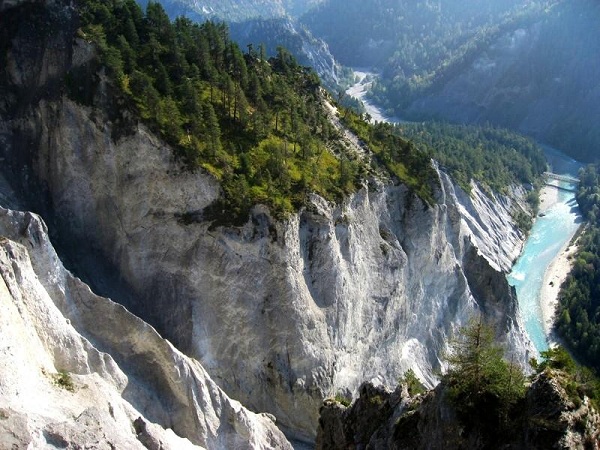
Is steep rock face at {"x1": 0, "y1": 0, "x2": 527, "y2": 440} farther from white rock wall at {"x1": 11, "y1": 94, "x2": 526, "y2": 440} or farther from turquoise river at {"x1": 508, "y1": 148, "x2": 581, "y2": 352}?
turquoise river at {"x1": 508, "y1": 148, "x2": 581, "y2": 352}

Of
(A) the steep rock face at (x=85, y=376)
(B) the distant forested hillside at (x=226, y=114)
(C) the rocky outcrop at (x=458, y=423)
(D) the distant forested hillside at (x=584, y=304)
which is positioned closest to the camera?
(C) the rocky outcrop at (x=458, y=423)

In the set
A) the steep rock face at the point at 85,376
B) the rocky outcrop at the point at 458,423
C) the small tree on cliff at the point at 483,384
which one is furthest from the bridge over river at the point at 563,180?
the small tree on cliff at the point at 483,384

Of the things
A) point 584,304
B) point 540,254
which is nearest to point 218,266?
point 584,304

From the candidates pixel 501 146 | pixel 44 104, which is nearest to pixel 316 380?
pixel 44 104

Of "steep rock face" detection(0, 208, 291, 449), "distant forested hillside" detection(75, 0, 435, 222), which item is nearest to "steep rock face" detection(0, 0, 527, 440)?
"distant forested hillside" detection(75, 0, 435, 222)

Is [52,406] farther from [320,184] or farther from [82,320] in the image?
Result: [320,184]

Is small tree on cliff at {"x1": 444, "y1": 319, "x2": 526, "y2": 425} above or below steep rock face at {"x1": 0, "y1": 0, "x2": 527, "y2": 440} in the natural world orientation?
below

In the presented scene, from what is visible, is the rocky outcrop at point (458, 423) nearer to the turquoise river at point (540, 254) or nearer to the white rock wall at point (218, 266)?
the white rock wall at point (218, 266)
